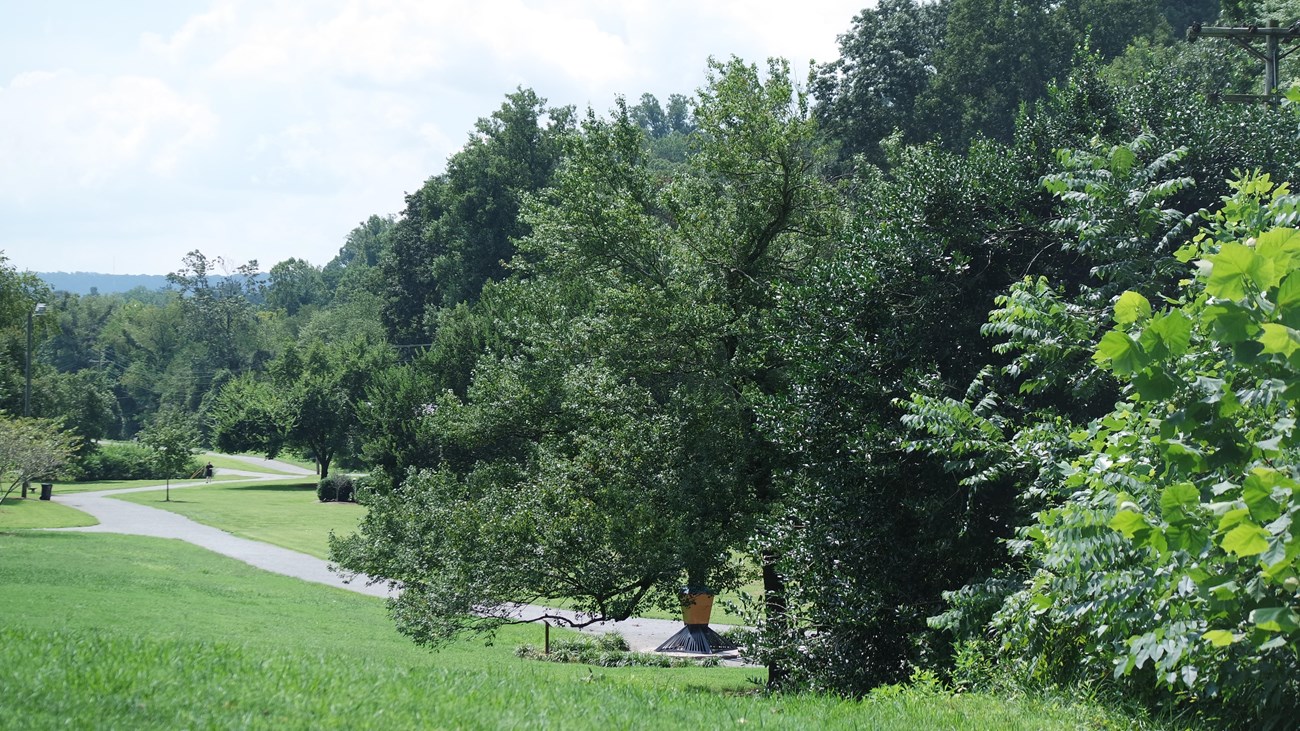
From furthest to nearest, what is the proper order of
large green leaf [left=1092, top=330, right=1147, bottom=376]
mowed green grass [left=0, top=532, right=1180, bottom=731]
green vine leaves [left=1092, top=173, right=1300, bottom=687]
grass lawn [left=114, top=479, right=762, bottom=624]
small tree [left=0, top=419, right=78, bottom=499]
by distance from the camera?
1. grass lawn [left=114, top=479, right=762, bottom=624]
2. small tree [left=0, top=419, right=78, bottom=499]
3. mowed green grass [left=0, top=532, right=1180, bottom=731]
4. large green leaf [left=1092, top=330, right=1147, bottom=376]
5. green vine leaves [left=1092, top=173, right=1300, bottom=687]

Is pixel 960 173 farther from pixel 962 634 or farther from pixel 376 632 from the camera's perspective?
pixel 376 632

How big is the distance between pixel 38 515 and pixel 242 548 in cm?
1245

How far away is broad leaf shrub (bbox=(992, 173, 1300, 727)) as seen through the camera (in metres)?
4.44

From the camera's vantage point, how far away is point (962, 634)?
35.3ft

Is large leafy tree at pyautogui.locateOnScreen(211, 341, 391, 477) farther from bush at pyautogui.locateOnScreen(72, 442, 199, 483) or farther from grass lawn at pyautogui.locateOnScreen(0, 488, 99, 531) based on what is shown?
grass lawn at pyautogui.locateOnScreen(0, 488, 99, 531)

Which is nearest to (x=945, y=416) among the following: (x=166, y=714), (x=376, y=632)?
(x=166, y=714)

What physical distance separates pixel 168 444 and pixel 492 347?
3480cm

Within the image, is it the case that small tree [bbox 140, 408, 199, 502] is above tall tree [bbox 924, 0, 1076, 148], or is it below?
below

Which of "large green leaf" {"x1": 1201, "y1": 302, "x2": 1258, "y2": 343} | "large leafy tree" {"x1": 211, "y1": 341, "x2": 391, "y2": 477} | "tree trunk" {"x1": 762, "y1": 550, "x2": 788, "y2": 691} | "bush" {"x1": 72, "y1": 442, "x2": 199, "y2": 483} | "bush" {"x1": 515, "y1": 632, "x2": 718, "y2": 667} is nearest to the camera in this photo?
"large green leaf" {"x1": 1201, "y1": 302, "x2": 1258, "y2": 343}

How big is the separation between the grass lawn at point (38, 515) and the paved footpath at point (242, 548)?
915 millimetres

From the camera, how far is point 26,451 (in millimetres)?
37906

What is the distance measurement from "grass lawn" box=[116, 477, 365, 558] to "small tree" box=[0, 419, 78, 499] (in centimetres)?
816

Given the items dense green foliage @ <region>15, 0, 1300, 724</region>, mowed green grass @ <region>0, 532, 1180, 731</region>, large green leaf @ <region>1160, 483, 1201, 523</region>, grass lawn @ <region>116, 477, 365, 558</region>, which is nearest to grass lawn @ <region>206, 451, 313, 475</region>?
grass lawn @ <region>116, 477, 365, 558</region>

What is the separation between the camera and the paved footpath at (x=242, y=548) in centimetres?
2792
